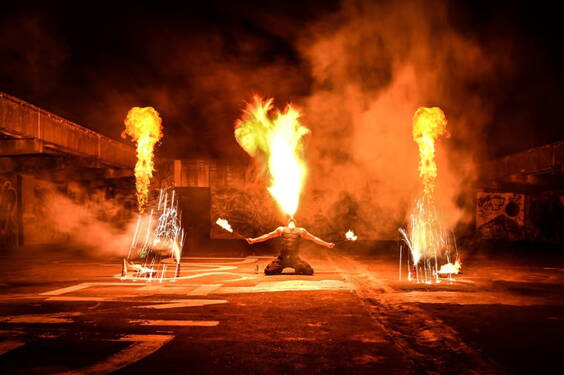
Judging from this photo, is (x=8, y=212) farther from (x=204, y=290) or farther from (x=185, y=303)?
(x=185, y=303)

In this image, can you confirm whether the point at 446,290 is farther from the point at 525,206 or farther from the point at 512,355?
the point at 525,206

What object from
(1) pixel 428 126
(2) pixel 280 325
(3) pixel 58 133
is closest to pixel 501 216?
(1) pixel 428 126

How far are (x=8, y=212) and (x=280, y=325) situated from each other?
23.8 m

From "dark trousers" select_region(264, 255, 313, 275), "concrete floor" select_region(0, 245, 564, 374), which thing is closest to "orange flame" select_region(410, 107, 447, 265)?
"dark trousers" select_region(264, 255, 313, 275)

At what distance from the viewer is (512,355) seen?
653 cm

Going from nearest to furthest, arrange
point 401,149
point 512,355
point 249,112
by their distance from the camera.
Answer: point 512,355 < point 249,112 < point 401,149

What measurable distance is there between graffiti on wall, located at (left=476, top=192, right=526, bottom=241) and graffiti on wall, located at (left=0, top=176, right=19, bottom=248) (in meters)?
29.0

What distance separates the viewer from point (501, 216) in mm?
33094

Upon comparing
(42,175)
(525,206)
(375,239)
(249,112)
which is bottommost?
(375,239)

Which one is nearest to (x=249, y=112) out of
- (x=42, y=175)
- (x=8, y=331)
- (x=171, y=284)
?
(x=171, y=284)

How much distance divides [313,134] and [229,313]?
21708 mm

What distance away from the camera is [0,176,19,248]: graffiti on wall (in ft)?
86.9

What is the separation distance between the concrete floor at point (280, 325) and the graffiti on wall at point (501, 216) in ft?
61.6

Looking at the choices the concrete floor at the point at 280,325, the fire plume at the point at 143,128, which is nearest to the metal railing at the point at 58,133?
the fire plume at the point at 143,128
